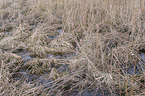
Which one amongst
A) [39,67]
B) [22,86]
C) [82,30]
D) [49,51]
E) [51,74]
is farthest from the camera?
[82,30]

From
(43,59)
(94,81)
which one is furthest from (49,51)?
(94,81)

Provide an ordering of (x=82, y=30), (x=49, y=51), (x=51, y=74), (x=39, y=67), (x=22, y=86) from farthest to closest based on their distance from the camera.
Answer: (x=82, y=30) < (x=49, y=51) < (x=39, y=67) < (x=51, y=74) < (x=22, y=86)

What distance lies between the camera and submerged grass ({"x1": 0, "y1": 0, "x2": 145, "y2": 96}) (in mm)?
2193

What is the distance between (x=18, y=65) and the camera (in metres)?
2.74

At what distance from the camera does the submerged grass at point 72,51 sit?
219cm

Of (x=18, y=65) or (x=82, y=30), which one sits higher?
(x=82, y=30)

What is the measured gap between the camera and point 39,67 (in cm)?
270

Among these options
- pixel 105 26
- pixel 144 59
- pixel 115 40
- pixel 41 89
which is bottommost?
pixel 41 89

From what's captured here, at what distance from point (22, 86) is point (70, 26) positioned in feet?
6.80

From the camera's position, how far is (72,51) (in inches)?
123

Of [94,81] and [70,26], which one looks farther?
[70,26]

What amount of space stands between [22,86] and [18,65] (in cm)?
67

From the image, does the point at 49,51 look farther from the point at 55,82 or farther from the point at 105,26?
the point at 105,26

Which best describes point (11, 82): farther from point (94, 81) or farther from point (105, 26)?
point (105, 26)
